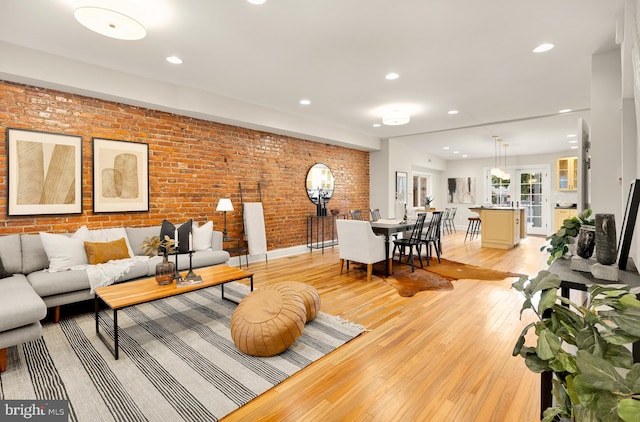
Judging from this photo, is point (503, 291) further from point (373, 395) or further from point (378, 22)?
point (378, 22)

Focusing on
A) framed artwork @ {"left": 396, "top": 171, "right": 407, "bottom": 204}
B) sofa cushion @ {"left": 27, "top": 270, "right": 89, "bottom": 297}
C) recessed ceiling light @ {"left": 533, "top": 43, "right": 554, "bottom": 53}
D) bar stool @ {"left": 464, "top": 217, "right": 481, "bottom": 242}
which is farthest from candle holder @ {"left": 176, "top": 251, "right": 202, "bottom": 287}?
bar stool @ {"left": 464, "top": 217, "right": 481, "bottom": 242}

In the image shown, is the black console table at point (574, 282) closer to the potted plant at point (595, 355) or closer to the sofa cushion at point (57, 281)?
the potted plant at point (595, 355)

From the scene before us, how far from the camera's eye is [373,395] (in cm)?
194

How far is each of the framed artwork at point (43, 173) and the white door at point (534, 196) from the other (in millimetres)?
11727

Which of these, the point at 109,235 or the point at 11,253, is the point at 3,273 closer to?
the point at 11,253

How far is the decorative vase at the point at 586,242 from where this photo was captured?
1.72 metres

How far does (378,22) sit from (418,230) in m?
3.31

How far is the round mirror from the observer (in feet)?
22.7

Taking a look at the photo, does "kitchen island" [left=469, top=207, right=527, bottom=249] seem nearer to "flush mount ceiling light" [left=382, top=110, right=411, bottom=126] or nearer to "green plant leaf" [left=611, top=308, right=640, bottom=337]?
"flush mount ceiling light" [left=382, top=110, right=411, bottom=126]

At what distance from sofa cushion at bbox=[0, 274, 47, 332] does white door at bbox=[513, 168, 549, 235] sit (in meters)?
11.9

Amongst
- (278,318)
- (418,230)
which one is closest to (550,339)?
(278,318)

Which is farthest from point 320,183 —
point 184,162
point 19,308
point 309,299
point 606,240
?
point 606,240

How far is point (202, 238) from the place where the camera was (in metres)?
4.49

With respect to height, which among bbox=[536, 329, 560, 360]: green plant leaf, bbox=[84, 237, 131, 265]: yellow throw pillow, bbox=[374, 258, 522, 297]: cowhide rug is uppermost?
bbox=[536, 329, 560, 360]: green plant leaf
